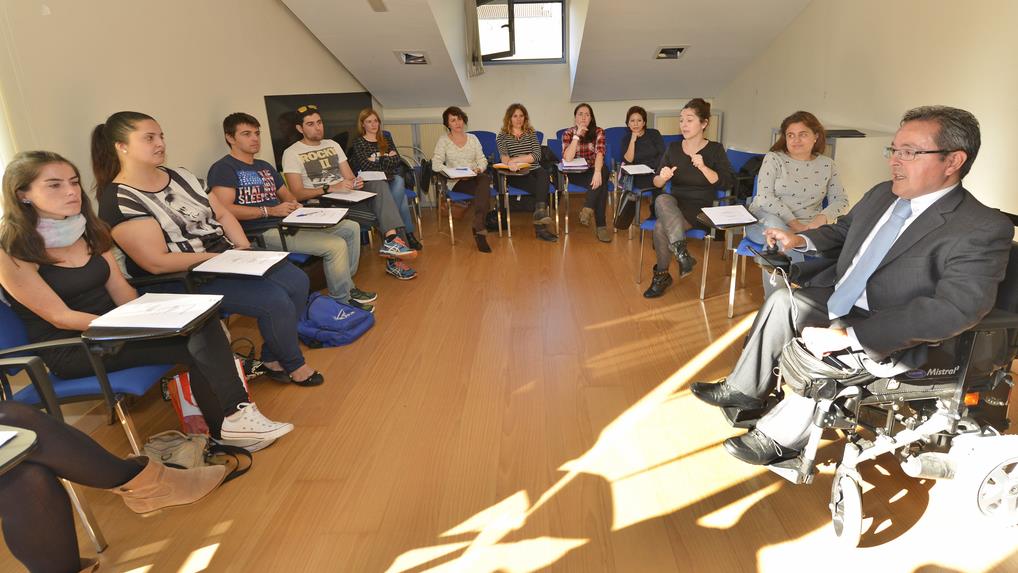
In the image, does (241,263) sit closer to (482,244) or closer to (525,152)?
(482,244)

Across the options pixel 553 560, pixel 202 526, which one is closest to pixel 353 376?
pixel 202 526

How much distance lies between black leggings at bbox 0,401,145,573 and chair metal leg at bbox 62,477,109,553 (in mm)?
128

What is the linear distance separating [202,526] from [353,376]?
1095mm

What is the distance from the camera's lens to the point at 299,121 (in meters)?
4.39

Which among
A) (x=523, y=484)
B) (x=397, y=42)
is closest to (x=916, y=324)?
(x=523, y=484)

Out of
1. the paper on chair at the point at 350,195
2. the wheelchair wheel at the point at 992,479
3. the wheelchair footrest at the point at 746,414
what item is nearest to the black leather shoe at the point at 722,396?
the wheelchair footrest at the point at 746,414

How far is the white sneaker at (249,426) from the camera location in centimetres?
238

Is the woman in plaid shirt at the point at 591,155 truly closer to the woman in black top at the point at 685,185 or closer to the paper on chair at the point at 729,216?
the woman in black top at the point at 685,185

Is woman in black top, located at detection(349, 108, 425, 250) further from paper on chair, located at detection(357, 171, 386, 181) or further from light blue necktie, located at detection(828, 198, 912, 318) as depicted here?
light blue necktie, located at detection(828, 198, 912, 318)

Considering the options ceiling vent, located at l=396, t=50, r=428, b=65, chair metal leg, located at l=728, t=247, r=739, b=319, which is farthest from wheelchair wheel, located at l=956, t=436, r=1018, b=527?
ceiling vent, located at l=396, t=50, r=428, b=65

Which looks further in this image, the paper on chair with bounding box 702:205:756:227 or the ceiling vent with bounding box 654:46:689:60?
the ceiling vent with bounding box 654:46:689:60

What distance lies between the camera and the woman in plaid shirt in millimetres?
5410

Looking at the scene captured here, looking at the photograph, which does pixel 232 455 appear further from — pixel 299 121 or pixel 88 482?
pixel 299 121

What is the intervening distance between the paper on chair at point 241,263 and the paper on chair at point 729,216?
2.29m
